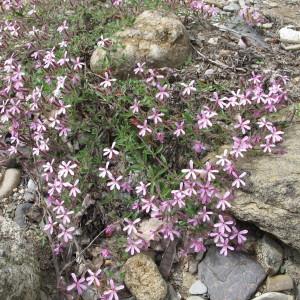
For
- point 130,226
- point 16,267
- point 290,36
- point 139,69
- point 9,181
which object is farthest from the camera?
point 290,36

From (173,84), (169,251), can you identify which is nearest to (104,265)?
(169,251)

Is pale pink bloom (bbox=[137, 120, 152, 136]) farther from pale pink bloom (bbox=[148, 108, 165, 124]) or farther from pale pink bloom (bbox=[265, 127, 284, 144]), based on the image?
pale pink bloom (bbox=[265, 127, 284, 144])

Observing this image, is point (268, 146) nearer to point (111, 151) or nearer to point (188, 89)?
point (188, 89)

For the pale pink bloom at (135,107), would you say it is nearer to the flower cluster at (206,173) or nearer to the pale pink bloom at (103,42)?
the flower cluster at (206,173)

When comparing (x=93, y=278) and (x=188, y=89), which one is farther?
(x=188, y=89)

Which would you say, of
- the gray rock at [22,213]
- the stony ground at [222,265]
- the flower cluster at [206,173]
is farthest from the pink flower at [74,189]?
the gray rock at [22,213]

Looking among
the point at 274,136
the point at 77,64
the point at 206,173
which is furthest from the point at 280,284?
the point at 77,64

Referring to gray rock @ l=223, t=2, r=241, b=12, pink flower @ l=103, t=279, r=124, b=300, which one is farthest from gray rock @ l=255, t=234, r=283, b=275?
gray rock @ l=223, t=2, r=241, b=12
